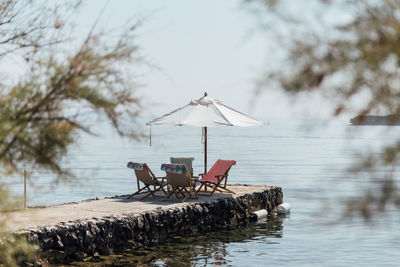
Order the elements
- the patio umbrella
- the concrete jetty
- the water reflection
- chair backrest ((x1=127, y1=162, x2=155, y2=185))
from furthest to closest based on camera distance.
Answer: the patio umbrella
chair backrest ((x1=127, y1=162, x2=155, y2=185))
the water reflection
the concrete jetty

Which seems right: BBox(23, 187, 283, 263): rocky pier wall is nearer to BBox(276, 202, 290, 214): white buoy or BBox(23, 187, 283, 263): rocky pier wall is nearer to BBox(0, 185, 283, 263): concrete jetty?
BBox(0, 185, 283, 263): concrete jetty

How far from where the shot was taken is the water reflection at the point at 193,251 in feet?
30.2

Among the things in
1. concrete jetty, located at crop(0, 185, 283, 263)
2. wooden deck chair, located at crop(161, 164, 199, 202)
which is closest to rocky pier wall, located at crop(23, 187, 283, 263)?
concrete jetty, located at crop(0, 185, 283, 263)

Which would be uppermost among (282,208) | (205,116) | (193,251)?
(205,116)

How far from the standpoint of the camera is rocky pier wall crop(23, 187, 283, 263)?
838cm

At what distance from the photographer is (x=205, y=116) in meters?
12.1

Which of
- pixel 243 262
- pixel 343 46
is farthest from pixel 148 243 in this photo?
pixel 343 46

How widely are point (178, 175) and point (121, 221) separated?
1.89 meters

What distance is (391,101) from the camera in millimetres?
2443

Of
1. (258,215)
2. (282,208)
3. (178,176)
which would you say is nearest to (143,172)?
(178,176)

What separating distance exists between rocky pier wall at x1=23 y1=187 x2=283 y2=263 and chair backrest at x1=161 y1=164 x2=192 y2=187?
44 centimetres

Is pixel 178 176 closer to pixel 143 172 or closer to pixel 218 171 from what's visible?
pixel 143 172

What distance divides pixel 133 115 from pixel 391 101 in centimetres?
150

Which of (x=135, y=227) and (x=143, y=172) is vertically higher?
(x=143, y=172)
